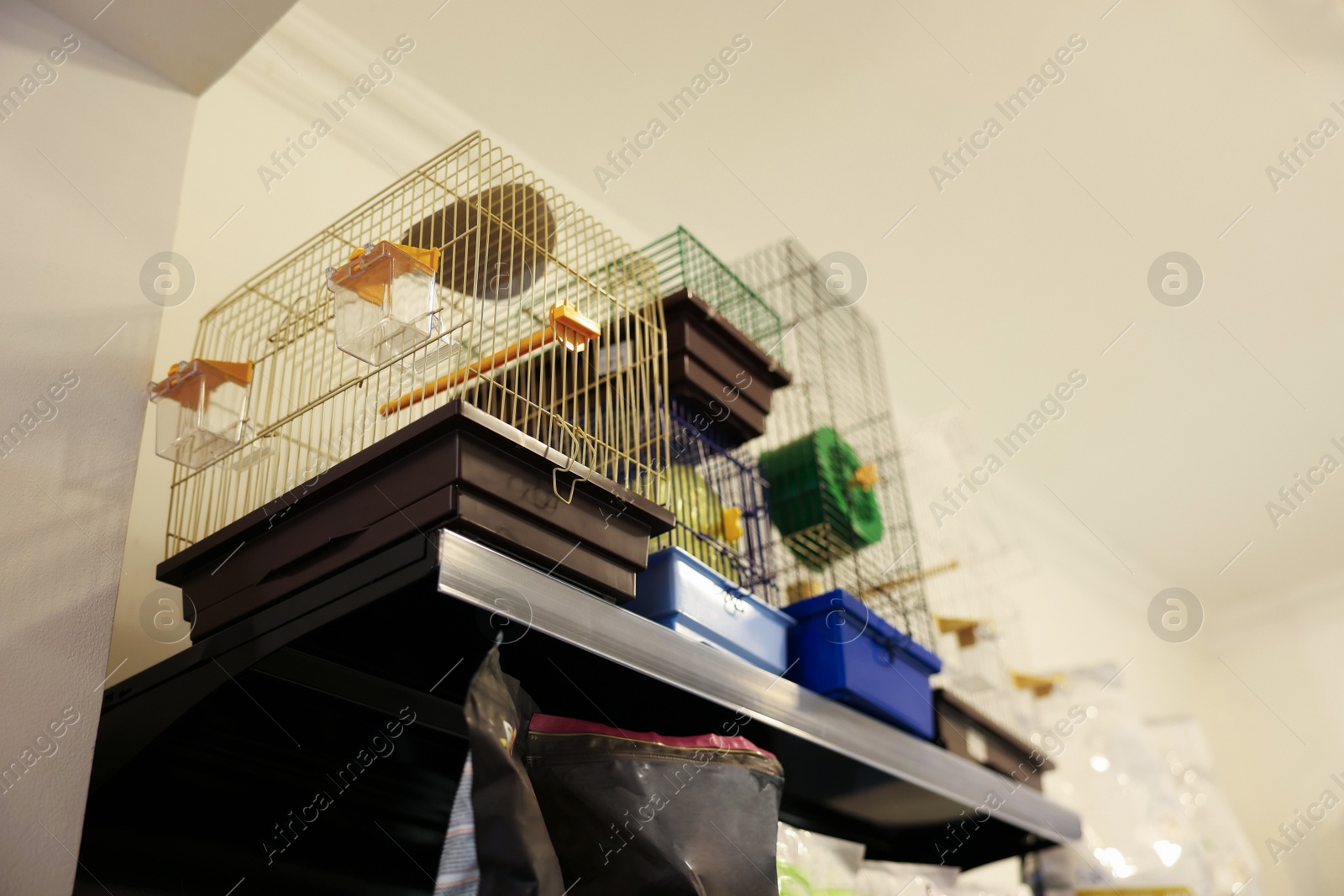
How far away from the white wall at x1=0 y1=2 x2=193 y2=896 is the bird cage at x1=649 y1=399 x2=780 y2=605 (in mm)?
578

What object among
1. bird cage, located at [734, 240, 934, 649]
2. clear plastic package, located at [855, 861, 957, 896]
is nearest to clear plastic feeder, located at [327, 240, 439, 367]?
bird cage, located at [734, 240, 934, 649]

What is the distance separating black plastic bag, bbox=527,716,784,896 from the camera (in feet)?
2.77

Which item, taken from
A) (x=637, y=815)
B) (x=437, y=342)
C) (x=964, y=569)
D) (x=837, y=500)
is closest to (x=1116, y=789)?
(x=964, y=569)

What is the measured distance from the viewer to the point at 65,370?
104 cm

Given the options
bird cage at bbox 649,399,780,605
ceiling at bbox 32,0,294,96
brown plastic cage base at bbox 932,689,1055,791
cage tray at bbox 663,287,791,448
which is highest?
ceiling at bbox 32,0,294,96

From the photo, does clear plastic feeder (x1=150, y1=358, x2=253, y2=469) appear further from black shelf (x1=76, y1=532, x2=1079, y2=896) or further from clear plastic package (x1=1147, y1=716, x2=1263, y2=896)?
clear plastic package (x1=1147, y1=716, x2=1263, y2=896)

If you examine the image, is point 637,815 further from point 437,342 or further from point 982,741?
point 982,741

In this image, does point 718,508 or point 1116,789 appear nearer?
point 718,508

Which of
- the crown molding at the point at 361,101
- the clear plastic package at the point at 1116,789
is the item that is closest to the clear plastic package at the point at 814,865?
the clear plastic package at the point at 1116,789

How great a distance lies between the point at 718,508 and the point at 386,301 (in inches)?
20.8

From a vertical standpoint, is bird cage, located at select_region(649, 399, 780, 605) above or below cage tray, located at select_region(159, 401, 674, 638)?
above

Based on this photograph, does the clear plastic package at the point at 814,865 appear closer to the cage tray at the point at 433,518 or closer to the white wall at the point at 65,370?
the cage tray at the point at 433,518

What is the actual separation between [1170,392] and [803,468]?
75.6 inches

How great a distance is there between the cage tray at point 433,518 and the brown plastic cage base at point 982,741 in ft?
2.31
